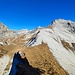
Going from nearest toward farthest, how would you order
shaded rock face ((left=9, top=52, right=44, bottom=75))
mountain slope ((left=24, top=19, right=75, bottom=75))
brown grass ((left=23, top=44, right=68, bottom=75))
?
brown grass ((left=23, top=44, right=68, bottom=75)) → shaded rock face ((left=9, top=52, right=44, bottom=75)) → mountain slope ((left=24, top=19, right=75, bottom=75))

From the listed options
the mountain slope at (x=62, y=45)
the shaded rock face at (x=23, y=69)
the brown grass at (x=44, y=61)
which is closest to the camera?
the brown grass at (x=44, y=61)

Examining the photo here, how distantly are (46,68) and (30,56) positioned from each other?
714cm

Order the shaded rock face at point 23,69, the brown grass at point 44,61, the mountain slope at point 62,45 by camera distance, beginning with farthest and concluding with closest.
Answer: the mountain slope at point 62,45, the shaded rock face at point 23,69, the brown grass at point 44,61

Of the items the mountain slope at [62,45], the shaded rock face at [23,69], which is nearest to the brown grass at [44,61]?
the shaded rock face at [23,69]

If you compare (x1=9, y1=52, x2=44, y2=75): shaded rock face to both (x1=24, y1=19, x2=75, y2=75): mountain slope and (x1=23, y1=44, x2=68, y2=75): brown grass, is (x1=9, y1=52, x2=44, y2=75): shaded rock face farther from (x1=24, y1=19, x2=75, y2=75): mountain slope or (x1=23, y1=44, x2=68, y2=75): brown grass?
(x1=24, y1=19, x2=75, y2=75): mountain slope

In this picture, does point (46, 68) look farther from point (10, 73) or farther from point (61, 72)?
point (10, 73)

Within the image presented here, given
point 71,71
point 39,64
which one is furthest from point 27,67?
point 71,71

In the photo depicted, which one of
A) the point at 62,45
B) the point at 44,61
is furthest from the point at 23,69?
the point at 62,45

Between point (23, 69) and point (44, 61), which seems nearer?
point (44, 61)

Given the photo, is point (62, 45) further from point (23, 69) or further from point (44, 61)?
point (23, 69)

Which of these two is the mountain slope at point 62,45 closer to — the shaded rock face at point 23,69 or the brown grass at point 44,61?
the brown grass at point 44,61

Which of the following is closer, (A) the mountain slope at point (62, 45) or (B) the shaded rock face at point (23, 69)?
(B) the shaded rock face at point (23, 69)

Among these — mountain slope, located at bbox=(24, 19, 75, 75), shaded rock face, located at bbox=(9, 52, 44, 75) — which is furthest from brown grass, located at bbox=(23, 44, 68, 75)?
mountain slope, located at bbox=(24, 19, 75, 75)

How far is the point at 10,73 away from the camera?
50.6 metres
